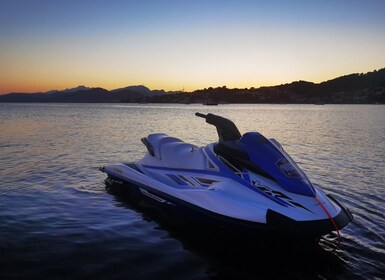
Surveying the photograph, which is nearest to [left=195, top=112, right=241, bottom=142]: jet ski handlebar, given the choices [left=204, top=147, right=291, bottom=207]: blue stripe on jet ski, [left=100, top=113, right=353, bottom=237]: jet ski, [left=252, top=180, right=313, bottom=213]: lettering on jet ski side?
[left=100, top=113, right=353, bottom=237]: jet ski

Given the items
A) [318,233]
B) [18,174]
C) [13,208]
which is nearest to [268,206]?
[318,233]

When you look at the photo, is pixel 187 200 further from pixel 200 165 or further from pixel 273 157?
pixel 273 157

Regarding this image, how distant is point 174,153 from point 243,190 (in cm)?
239

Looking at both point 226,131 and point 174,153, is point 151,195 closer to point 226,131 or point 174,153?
point 174,153

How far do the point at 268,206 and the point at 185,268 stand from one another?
1.49 metres

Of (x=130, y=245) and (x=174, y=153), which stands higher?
(x=174, y=153)

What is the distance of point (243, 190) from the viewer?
5.40 meters

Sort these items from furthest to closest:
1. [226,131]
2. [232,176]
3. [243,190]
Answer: [226,131]
[232,176]
[243,190]

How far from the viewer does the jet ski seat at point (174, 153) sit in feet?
22.1

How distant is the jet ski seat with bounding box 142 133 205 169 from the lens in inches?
265

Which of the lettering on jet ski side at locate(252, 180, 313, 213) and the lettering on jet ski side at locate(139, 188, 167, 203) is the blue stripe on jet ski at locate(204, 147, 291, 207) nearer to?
the lettering on jet ski side at locate(252, 180, 313, 213)

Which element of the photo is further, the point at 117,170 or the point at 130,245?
the point at 117,170

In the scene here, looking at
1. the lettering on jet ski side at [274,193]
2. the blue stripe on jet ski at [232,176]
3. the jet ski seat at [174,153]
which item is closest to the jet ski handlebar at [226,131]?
the blue stripe on jet ski at [232,176]

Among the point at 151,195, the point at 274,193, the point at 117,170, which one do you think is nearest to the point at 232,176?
the point at 274,193
